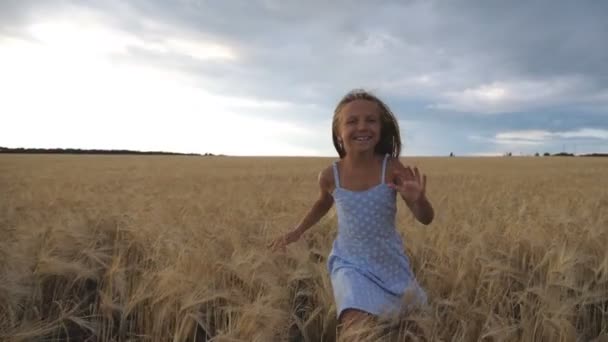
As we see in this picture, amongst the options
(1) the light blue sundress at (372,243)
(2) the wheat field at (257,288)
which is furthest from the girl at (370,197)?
(2) the wheat field at (257,288)

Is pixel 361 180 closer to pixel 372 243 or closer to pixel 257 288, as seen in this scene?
pixel 372 243

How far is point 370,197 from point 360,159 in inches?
9.0

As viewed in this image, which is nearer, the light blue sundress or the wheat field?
the wheat field

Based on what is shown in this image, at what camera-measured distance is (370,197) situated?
2.45 m

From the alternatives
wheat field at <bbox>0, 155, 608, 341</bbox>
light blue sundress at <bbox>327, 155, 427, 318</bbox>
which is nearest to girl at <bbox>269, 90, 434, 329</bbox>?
light blue sundress at <bbox>327, 155, 427, 318</bbox>

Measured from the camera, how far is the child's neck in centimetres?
254

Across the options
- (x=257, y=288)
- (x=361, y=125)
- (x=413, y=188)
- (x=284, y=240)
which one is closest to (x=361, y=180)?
(x=361, y=125)

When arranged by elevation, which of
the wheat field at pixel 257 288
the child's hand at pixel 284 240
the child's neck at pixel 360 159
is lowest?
the wheat field at pixel 257 288

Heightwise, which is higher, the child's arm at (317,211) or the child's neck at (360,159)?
the child's neck at (360,159)

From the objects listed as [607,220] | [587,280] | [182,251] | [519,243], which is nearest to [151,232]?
[182,251]

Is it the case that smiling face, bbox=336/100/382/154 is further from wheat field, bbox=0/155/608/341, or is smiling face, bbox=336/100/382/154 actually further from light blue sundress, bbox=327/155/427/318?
wheat field, bbox=0/155/608/341

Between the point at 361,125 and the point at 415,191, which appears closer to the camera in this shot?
the point at 415,191

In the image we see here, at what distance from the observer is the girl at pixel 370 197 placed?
227 centimetres

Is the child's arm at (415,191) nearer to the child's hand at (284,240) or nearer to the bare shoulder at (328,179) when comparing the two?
the bare shoulder at (328,179)
